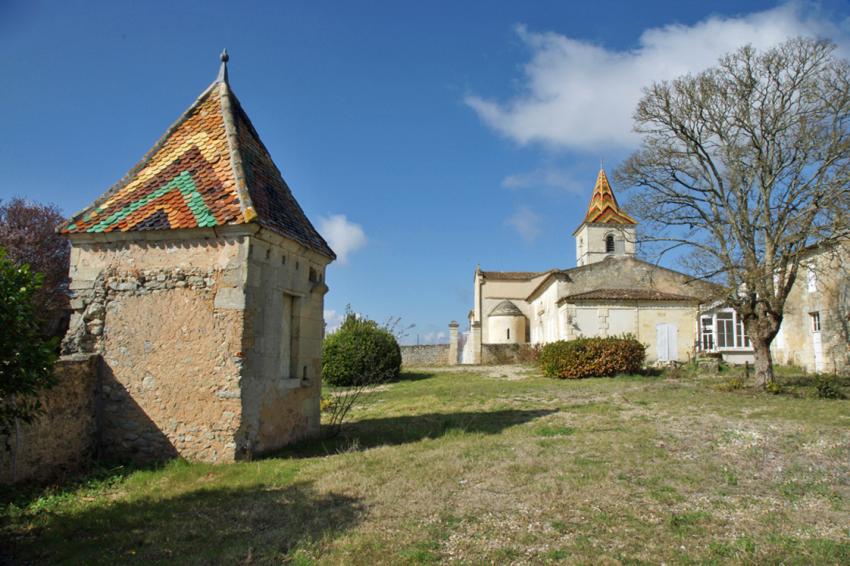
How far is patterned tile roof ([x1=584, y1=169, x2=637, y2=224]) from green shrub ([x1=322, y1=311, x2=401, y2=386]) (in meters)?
Result: 23.3

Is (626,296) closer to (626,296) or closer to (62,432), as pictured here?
(626,296)

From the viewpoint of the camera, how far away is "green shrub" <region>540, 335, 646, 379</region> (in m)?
20.8

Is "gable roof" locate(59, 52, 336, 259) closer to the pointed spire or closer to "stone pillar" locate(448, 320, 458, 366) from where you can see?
the pointed spire

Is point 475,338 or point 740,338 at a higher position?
point 475,338

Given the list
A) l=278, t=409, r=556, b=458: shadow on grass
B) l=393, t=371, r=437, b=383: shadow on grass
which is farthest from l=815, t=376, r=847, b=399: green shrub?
l=393, t=371, r=437, b=383: shadow on grass

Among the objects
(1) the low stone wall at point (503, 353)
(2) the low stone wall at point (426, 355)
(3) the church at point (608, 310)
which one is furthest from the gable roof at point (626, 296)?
(2) the low stone wall at point (426, 355)

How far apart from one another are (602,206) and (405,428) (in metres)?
34.7

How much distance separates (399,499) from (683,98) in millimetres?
14815

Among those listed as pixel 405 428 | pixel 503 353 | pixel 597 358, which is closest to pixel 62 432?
pixel 405 428

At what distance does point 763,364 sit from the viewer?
1598 cm

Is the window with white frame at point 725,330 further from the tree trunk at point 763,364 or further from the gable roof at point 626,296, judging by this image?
the tree trunk at point 763,364

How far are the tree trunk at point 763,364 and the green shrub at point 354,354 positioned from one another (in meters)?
11.8

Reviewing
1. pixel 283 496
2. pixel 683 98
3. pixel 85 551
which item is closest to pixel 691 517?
pixel 283 496

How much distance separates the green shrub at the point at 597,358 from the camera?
20.8 m
